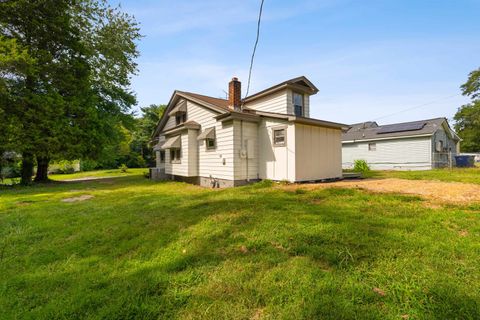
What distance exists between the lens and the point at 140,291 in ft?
8.29

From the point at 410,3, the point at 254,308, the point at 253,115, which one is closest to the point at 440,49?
the point at 410,3

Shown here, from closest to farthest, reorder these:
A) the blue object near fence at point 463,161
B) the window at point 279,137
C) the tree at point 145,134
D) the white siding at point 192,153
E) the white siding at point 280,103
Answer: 1. the window at point 279,137
2. the white siding at point 280,103
3. the white siding at point 192,153
4. the blue object near fence at point 463,161
5. the tree at point 145,134

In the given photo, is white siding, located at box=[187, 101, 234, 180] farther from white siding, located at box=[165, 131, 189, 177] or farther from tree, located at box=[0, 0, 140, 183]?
tree, located at box=[0, 0, 140, 183]

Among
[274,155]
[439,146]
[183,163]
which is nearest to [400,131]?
[439,146]

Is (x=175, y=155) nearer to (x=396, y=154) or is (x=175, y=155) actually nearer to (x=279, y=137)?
(x=279, y=137)

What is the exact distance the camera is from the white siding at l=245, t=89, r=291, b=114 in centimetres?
1159

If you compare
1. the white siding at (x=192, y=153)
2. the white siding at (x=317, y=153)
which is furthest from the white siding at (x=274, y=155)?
the white siding at (x=192, y=153)

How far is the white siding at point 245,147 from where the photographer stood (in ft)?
32.7

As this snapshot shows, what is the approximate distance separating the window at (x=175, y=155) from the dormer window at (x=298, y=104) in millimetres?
7090

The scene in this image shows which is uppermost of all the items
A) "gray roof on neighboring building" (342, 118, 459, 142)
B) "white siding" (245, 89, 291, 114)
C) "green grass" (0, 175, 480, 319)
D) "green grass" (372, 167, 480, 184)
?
"white siding" (245, 89, 291, 114)

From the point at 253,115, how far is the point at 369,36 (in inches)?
248

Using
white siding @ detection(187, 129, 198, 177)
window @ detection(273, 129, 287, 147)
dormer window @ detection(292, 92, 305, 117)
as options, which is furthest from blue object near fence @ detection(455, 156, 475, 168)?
white siding @ detection(187, 129, 198, 177)

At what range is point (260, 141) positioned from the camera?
413 inches

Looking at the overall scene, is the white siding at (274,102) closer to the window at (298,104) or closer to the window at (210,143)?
the window at (298,104)
